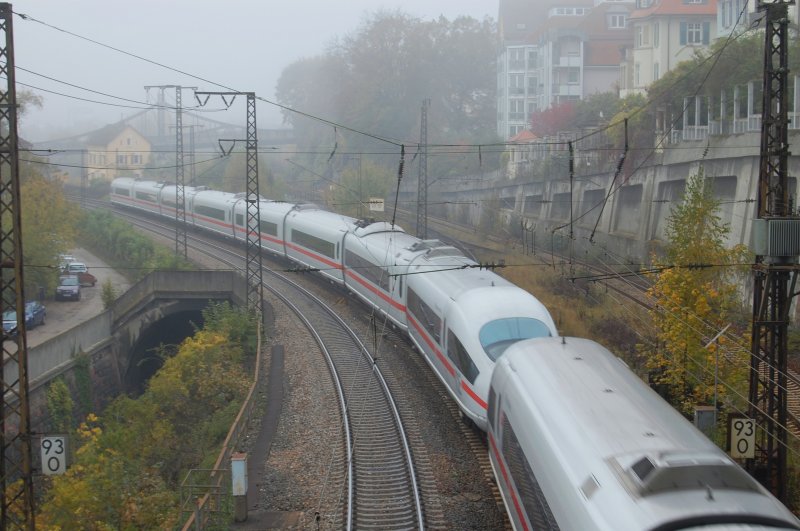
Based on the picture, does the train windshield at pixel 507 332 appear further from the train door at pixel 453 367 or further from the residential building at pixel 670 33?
the residential building at pixel 670 33

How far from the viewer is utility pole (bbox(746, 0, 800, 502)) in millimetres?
12008

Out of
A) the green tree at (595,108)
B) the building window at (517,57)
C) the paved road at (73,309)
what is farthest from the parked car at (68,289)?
the building window at (517,57)

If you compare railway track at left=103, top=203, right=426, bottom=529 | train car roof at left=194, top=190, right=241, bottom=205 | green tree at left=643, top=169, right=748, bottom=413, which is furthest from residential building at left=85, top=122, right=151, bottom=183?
green tree at left=643, top=169, right=748, bottom=413

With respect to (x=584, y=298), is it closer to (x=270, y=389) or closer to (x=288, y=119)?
(x=270, y=389)

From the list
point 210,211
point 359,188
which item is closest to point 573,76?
point 359,188

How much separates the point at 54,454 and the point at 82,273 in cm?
3112

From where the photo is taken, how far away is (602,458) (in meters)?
7.93

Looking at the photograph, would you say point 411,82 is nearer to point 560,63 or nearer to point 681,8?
point 560,63

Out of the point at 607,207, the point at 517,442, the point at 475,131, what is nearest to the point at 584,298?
the point at 607,207

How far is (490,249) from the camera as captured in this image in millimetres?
39781

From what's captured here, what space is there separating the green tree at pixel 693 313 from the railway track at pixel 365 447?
575cm

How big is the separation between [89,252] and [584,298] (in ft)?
110

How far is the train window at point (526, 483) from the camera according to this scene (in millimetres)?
8898

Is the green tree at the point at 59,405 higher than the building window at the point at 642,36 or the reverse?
the reverse
